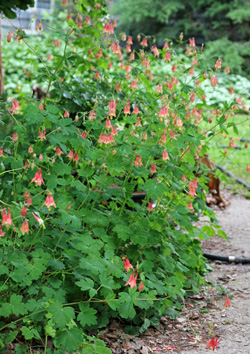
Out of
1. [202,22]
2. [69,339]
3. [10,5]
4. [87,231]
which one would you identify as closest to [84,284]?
[69,339]

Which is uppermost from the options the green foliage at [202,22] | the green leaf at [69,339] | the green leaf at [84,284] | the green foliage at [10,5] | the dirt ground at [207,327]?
the green foliage at [202,22]

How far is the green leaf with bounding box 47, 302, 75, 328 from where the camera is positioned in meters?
2.11

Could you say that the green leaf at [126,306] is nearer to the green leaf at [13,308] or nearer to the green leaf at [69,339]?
the green leaf at [69,339]

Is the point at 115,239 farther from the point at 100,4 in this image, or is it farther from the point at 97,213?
the point at 100,4

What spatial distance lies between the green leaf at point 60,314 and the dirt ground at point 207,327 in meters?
0.63

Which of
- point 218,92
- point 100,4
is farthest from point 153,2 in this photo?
point 100,4

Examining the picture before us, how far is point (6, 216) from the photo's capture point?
189 cm

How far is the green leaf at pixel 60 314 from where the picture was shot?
2.11m

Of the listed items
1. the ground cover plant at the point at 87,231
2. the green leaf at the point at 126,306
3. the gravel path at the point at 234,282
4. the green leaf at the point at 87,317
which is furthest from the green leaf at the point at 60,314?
the gravel path at the point at 234,282

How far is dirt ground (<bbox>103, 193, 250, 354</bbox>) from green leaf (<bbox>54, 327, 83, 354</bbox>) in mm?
566

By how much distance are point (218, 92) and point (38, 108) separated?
9.58 meters

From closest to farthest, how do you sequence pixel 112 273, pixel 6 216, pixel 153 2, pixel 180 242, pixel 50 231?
pixel 6 216
pixel 112 273
pixel 50 231
pixel 180 242
pixel 153 2

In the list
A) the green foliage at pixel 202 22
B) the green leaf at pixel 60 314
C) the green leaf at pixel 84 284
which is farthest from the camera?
the green foliage at pixel 202 22

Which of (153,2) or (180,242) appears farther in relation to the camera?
(153,2)
